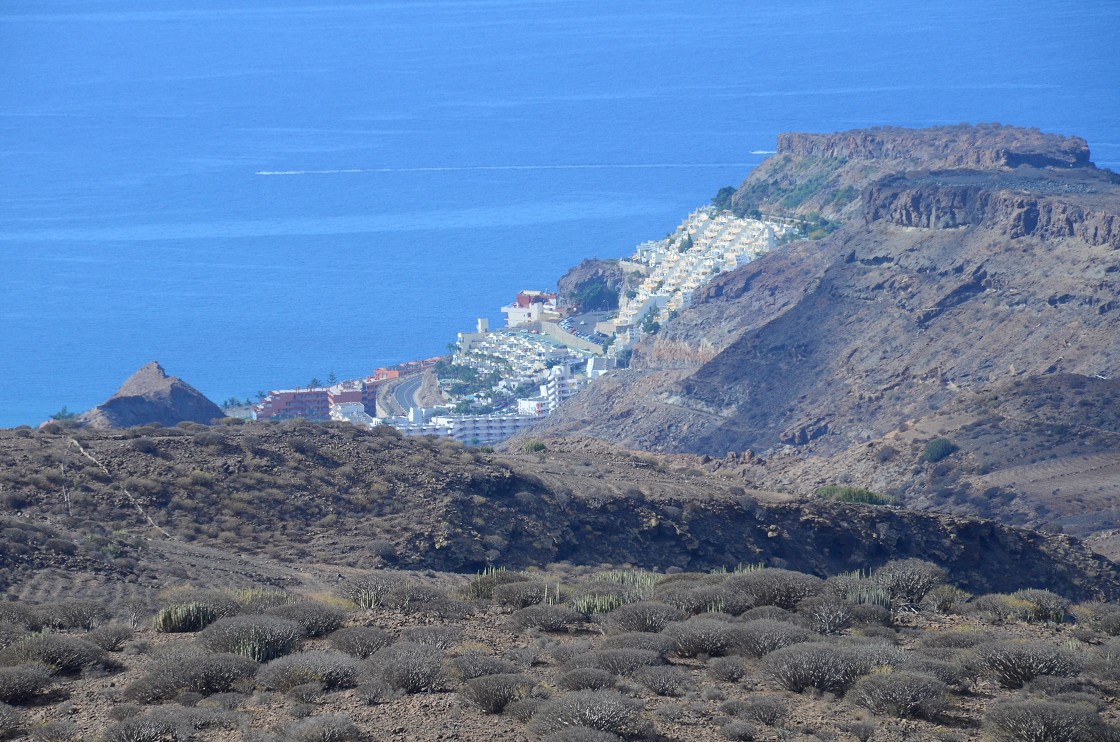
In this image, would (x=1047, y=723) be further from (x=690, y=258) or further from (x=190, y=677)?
(x=690, y=258)

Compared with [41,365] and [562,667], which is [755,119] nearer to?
[41,365]

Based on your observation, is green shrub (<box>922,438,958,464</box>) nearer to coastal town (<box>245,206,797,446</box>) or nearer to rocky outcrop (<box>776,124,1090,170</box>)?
coastal town (<box>245,206,797,446</box>)

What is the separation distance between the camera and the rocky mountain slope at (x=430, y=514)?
25500 mm

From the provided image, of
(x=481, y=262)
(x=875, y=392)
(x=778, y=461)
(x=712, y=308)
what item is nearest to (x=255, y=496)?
(x=778, y=461)

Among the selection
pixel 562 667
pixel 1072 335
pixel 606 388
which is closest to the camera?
pixel 562 667

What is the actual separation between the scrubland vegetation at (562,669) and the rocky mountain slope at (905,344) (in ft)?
98.1

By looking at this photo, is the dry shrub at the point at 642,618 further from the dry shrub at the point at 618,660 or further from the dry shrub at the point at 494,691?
the dry shrub at the point at 494,691

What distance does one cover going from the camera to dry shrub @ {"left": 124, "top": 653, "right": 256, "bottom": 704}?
1191 centimetres

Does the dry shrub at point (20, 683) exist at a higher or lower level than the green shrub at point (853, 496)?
lower

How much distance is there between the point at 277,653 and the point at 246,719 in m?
1.92

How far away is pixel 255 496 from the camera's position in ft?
88.4

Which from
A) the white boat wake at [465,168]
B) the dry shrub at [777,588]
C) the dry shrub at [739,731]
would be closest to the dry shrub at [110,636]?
the dry shrub at [739,731]

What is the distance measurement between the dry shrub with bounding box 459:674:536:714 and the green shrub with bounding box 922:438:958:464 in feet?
117

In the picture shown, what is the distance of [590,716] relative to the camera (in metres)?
10.9
